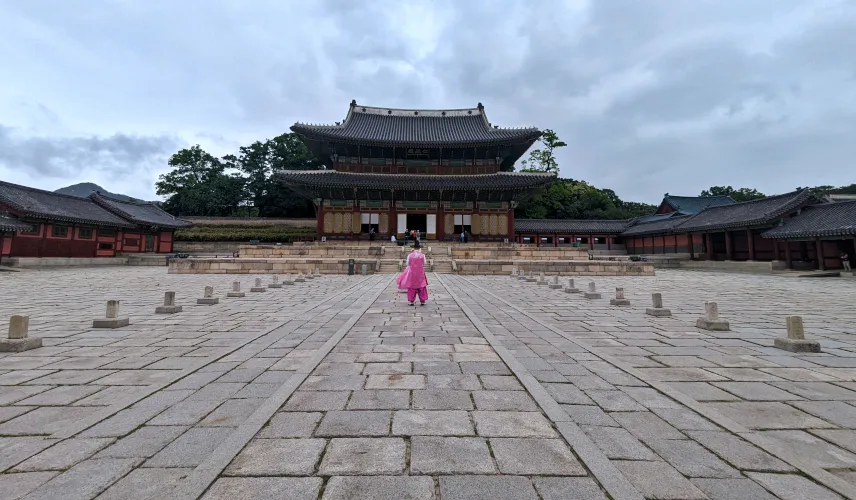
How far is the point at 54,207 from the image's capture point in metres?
23.6

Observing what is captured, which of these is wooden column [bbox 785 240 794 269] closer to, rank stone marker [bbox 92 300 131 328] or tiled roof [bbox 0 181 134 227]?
rank stone marker [bbox 92 300 131 328]

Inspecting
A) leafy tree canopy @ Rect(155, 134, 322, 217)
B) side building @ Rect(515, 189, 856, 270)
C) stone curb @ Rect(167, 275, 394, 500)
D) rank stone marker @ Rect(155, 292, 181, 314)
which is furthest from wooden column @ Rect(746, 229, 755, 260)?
leafy tree canopy @ Rect(155, 134, 322, 217)

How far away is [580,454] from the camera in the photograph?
6.70 feet

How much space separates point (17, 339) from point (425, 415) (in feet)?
16.1

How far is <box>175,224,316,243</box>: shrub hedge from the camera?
33719 mm

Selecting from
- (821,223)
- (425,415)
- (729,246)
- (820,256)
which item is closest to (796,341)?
(425,415)

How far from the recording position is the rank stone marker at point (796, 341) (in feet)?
14.1

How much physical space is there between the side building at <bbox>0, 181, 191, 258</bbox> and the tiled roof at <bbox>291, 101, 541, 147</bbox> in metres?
14.2

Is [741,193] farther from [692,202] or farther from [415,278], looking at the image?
[415,278]

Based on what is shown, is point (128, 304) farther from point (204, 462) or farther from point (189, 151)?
point (189, 151)

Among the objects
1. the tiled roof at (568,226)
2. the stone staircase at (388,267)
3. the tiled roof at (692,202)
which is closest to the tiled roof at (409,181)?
the tiled roof at (568,226)

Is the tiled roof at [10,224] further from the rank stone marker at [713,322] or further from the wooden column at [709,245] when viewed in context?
the wooden column at [709,245]

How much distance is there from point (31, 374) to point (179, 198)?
1894 inches

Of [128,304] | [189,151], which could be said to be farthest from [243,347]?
[189,151]
